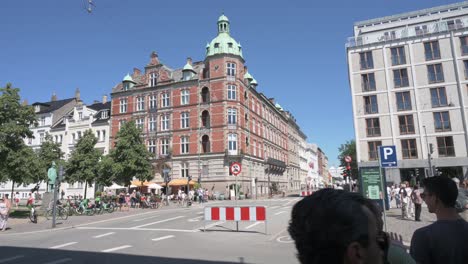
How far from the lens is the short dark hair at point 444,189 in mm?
3176

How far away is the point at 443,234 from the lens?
301 cm

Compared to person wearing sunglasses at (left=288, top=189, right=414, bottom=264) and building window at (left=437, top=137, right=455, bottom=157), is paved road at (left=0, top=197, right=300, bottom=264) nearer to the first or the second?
person wearing sunglasses at (left=288, top=189, right=414, bottom=264)

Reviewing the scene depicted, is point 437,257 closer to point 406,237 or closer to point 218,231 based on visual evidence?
point 406,237

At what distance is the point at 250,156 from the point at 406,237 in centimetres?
4038

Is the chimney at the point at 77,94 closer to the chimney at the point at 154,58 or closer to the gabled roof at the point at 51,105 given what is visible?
the gabled roof at the point at 51,105

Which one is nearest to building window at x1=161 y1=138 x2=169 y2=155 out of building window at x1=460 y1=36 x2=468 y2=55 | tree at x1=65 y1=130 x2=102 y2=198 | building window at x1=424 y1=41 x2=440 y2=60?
tree at x1=65 y1=130 x2=102 y2=198

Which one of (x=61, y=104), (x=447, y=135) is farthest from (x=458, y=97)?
(x=61, y=104)

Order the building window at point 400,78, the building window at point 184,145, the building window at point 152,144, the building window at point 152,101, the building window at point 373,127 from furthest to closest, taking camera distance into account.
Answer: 1. the building window at point 152,101
2. the building window at point 152,144
3. the building window at point 184,145
4. the building window at point 400,78
5. the building window at point 373,127

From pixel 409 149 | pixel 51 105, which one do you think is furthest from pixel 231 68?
pixel 51 105

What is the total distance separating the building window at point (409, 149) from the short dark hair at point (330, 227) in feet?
137

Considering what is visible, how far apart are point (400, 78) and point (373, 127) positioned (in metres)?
6.54

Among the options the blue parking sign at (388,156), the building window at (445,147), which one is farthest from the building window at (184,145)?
the blue parking sign at (388,156)

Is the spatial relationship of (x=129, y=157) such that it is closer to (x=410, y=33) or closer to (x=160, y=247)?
(x=160, y=247)

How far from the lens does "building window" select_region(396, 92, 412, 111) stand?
39.4 metres
